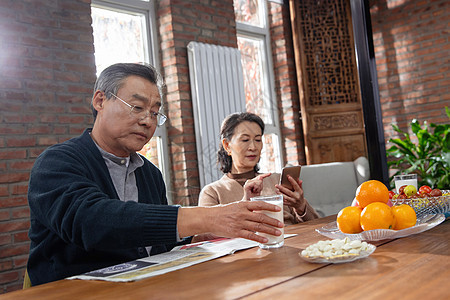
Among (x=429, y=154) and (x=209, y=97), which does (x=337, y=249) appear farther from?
(x=429, y=154)

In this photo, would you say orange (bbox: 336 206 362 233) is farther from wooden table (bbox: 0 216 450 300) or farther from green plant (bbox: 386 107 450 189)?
green plant (bbox: 386 107 450 189)

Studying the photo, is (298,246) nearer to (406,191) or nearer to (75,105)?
(406,191)

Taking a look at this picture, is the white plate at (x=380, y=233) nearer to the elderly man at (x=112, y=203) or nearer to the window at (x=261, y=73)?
the elderly man at (x=112, y=203)

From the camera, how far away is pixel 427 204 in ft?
5.03

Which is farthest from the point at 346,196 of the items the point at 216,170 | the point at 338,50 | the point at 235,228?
the point at 235,228

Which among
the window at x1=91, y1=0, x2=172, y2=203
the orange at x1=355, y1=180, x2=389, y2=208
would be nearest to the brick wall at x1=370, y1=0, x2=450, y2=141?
the window at x1=91, y1=0, x2=172, y2=203

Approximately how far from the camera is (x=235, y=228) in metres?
1.17

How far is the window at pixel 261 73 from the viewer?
17.2ft

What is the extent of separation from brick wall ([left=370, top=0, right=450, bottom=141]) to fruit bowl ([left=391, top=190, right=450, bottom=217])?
4.23m

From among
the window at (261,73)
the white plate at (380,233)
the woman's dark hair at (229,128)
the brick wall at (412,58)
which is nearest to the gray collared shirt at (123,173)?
the white plate at (380,233)

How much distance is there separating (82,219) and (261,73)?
175 inches

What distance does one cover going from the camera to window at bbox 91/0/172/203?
12.6 ft

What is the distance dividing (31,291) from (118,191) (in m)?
0.60

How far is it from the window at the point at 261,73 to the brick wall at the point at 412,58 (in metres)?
1.37
